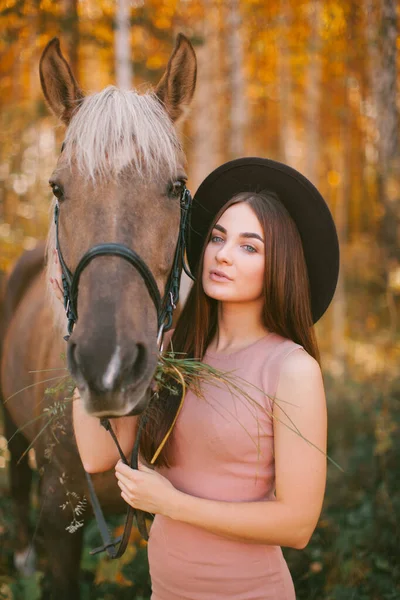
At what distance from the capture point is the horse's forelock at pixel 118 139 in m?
1.81

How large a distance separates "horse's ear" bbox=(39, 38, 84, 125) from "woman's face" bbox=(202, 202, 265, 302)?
3.06ft

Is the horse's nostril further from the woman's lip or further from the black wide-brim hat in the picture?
the black wide-brim hat

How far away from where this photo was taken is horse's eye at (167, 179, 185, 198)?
6.37 feet

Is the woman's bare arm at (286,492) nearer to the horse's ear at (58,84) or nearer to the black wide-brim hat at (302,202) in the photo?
the black wide-brim hat at (302,202)

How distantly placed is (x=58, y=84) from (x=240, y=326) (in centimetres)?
133

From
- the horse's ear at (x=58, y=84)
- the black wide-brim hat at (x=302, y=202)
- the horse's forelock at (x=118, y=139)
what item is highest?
the horse's ear at (x=58, y=84)

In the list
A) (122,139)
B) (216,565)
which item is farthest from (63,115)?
(216,565)

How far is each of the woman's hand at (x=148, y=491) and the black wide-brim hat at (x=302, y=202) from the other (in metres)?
0.92

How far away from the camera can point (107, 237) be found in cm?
166

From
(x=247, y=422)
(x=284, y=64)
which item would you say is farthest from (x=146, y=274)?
(x=284, y=64)

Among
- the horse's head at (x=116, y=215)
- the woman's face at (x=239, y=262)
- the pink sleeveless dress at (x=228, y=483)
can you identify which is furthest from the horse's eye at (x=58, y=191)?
the pink sleeveless dress at (x=228, y=483)

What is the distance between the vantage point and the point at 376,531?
12.2 feet

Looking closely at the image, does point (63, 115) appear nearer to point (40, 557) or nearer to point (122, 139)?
point (122, 139)

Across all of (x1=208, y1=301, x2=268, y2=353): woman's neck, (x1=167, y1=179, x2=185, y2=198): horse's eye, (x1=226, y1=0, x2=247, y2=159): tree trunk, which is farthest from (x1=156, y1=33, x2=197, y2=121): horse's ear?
(x1=226, y1=0, x2=247, y2=159): tree trunk
